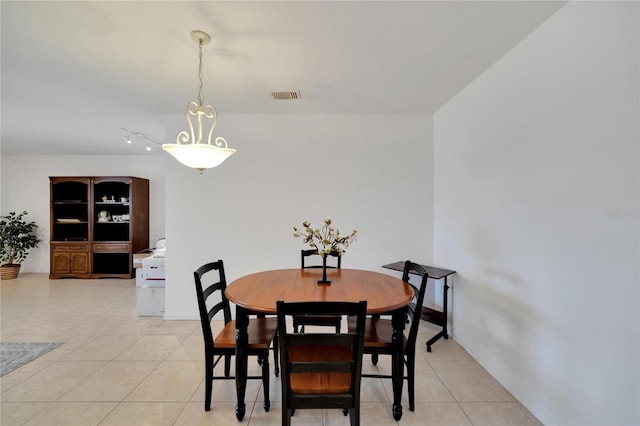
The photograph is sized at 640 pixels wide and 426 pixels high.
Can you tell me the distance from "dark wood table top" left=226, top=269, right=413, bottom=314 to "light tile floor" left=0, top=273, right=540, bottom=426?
2.74 feet

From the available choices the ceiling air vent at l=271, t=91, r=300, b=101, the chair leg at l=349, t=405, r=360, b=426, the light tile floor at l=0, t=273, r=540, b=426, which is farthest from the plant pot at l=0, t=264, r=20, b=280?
the chair leg at l=349, t=405, r=360, b=426

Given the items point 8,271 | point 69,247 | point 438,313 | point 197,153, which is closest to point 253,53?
point 197,153

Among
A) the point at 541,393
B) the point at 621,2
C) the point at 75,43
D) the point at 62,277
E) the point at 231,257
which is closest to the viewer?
the point at 621,2

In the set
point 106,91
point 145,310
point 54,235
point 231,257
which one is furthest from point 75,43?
point 54,235

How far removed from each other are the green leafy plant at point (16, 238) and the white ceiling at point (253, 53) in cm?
346

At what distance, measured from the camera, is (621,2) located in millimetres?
1355

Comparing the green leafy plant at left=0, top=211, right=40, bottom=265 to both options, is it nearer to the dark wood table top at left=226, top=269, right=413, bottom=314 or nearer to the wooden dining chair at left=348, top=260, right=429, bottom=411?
the dark wood table top at left=226, top=269, right=413, bottom=314

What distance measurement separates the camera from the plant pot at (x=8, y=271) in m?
5.43

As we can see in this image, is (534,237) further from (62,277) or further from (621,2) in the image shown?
(62,277)

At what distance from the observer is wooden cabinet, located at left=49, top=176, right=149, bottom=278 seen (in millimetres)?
5566

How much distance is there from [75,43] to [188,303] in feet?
9.36

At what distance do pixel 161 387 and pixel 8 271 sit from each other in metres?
5.94

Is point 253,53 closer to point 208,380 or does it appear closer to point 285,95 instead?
point 285,95

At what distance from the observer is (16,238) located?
554 centimetres
